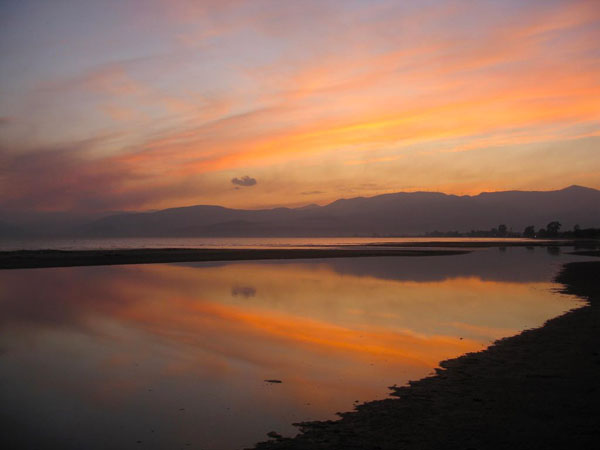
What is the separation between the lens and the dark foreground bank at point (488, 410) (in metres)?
6.57

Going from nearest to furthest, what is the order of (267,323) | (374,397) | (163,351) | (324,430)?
1. (324,430)
2. (374,397)
3. (163,351)
4. (267,323)

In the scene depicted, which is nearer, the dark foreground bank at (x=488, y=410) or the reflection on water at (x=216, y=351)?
the dark foreground bank at (x=488, y=410)

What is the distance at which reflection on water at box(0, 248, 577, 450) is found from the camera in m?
7.59

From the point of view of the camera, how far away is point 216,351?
12148 mm

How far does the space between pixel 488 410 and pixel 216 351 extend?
273 inches

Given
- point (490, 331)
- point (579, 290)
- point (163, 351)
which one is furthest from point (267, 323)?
point (579, 290)

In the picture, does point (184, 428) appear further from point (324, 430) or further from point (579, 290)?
point (579, 290)

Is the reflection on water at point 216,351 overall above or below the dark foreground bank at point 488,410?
below

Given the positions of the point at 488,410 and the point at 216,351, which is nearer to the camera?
the point at 488,410

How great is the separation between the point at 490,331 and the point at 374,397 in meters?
7.32

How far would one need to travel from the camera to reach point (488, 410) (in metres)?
7.70

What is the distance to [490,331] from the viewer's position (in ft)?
47.1

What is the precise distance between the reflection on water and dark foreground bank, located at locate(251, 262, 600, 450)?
60cm

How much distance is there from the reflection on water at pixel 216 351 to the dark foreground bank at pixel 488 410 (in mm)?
600
